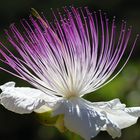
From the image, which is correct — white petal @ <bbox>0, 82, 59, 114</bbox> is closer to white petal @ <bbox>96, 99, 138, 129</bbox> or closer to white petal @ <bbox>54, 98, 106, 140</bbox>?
white petal @ <bbox>54, 98, 106, 140</bbox>

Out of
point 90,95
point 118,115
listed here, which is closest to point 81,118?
point 118,115

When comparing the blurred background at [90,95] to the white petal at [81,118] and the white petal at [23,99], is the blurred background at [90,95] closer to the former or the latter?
the white petal at [81,118]

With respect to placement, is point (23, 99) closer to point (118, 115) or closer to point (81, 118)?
point (81, 118)

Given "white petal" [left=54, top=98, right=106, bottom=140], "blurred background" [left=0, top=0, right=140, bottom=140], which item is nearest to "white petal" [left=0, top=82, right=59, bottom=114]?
"white petal" [left=54, top=98, right=106, bottom=140]

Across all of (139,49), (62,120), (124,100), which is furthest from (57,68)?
(139,49)

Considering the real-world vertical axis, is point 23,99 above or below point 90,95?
above

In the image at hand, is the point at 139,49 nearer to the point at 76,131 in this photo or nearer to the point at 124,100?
the point at 124,100
